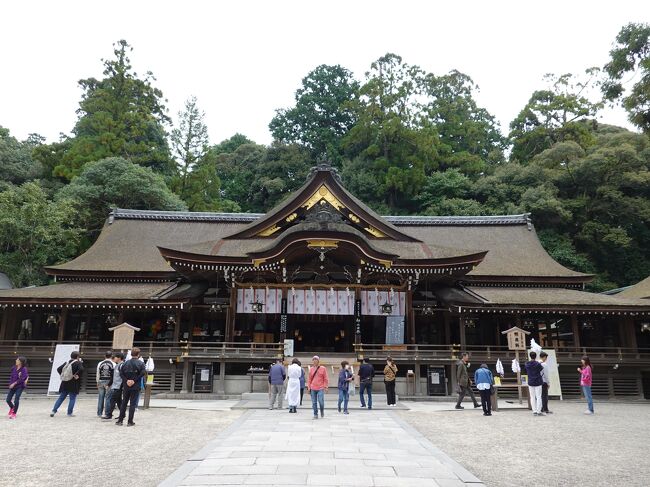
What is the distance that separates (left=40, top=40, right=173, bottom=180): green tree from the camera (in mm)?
40000

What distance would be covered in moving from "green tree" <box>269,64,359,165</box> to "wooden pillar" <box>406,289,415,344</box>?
35.3 m


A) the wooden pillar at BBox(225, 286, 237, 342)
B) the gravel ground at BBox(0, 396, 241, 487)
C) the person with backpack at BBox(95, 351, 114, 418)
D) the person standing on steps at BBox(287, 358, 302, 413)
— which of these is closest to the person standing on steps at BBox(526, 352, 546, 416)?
the person standing on steps at BBox(287, 358, 302, 413)

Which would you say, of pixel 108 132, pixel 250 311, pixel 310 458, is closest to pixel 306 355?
pixel 250 311

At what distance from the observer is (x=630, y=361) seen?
18969 millimetres

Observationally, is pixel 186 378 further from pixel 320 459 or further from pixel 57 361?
pixel 320 459

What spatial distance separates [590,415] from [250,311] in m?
12.6

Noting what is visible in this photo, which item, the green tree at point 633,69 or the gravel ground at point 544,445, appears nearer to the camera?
the gravel ground at point 544,445

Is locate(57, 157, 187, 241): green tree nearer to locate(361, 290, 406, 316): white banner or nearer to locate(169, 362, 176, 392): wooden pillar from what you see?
locate(169, 362, 176, 392): wooden pillar

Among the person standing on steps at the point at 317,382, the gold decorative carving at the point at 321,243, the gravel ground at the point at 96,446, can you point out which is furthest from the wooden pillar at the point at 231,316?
the person standing on steps at the point at 317,382

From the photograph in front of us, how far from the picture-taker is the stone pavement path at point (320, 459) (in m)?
5.42

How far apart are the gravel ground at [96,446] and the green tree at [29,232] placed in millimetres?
17570

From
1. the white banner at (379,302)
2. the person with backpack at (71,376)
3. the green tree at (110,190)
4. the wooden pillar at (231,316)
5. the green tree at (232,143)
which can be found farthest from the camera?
the green tree at (232,143)

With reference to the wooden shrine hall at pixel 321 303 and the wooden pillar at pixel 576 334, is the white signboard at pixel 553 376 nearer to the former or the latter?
the wooden shrine hall at pixel 321 303

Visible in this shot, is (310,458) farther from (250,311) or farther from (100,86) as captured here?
(100,86)
